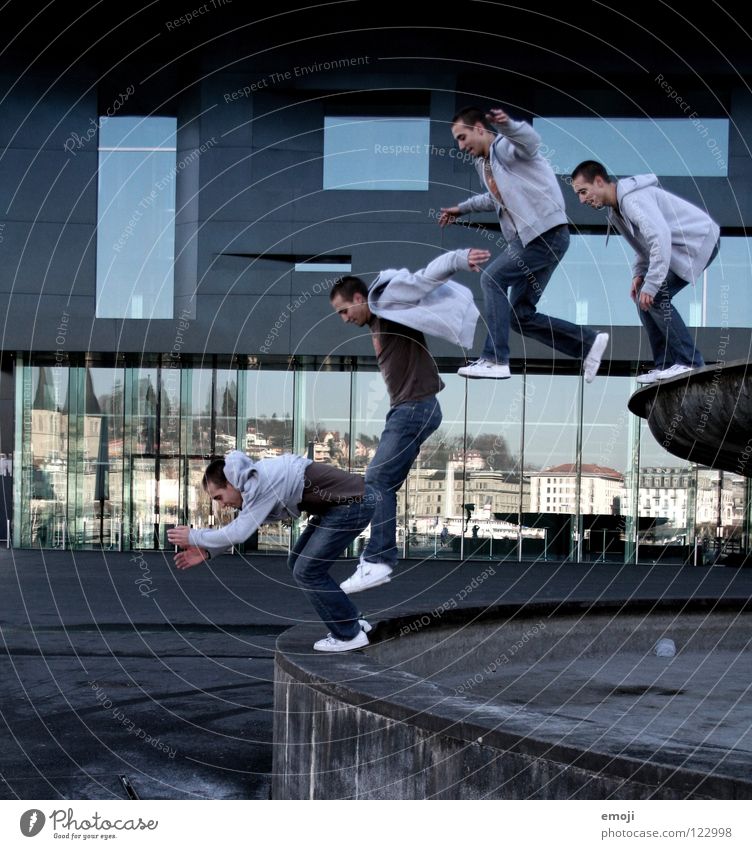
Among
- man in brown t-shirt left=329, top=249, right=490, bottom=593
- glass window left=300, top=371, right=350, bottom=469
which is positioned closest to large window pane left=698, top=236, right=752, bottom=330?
glass window left=300, top=371, right=350, bottom=469

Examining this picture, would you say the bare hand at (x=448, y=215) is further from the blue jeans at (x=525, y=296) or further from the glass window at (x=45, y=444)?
the glass window at (x=45, y=444)

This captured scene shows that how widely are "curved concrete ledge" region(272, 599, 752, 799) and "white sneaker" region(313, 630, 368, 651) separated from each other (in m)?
0.13

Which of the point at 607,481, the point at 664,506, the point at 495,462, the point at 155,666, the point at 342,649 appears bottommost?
the point at 155,666

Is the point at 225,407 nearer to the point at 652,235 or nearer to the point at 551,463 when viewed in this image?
the point at 551,463

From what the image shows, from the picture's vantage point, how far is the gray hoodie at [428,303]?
6203 millimetres

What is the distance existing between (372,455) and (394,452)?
23.2 meters

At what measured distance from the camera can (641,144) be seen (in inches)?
1137

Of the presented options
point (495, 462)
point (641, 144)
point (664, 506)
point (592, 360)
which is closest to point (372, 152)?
point (641, 144)

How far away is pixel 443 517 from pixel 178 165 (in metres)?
11.6

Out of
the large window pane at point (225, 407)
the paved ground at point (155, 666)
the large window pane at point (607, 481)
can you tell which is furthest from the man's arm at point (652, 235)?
the large window pane at point (225, 407)

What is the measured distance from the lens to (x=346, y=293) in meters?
6.68

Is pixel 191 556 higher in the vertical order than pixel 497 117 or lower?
lower

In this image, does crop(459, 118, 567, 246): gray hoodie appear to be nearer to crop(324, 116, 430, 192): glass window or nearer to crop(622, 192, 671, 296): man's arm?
crop(622, 192, 671, 296): man's arm

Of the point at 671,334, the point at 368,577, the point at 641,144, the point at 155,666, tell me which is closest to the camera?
the point at 671,334
